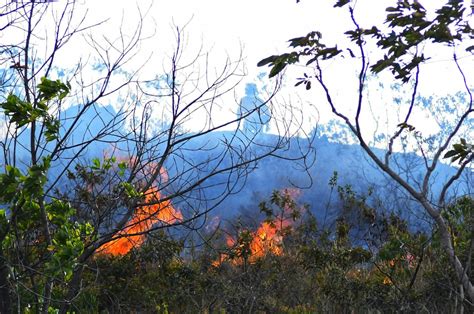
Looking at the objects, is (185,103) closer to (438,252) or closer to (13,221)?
(13,221)

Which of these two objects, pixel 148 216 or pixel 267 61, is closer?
pixel 267 61

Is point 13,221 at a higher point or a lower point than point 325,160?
lower

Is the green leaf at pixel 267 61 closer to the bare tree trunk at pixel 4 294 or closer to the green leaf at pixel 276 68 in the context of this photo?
the green leaf at pixel 276 68

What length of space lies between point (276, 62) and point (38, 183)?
122 centimetres

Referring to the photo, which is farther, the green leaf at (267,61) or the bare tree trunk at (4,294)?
the bare tree trunk at (4,294)

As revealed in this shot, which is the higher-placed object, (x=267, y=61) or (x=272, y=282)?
(x=272, y=282)

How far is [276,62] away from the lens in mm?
2594

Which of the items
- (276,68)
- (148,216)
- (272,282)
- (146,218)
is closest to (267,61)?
(276,68)

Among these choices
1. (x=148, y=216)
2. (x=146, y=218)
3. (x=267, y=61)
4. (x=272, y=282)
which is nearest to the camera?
(x=267, y=61)

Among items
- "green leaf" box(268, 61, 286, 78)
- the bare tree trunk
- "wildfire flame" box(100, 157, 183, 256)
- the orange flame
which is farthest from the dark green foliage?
"green leaf" box(268, 61, 286, 78)

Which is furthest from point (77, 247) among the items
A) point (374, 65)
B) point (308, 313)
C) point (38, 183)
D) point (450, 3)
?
point (308, 313)

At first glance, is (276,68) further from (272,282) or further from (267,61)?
(272,282)

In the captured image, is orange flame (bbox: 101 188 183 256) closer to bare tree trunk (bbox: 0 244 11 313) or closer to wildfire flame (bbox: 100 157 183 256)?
wildfire flame (bbox: 100 157 183 256)

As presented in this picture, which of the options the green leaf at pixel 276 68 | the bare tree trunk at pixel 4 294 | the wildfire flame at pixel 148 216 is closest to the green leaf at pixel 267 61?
the green leaf at pixel 276 68
